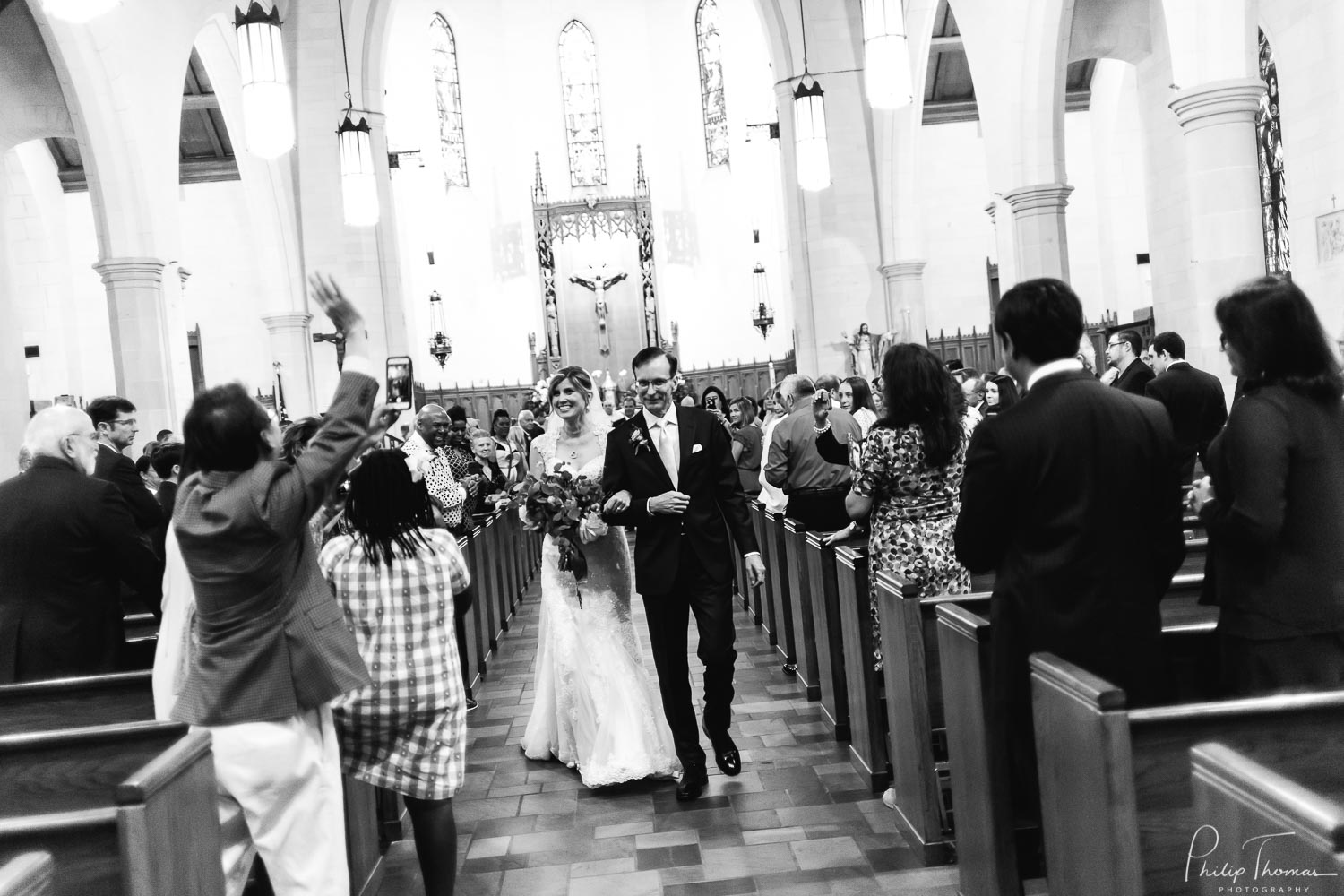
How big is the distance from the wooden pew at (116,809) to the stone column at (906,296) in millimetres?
13126

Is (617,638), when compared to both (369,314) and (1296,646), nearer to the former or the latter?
(1296,646)

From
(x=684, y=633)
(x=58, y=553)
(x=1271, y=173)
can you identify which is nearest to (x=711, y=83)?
(x=1271, y=173)

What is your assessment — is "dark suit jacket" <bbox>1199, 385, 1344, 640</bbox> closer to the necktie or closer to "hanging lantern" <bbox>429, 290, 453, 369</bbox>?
the necktie

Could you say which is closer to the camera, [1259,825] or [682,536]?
[1259,825]

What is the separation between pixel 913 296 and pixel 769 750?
35.8 ft

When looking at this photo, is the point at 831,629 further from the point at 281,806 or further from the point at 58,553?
the point at 58,553

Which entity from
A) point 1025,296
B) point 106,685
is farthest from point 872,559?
point 106,685

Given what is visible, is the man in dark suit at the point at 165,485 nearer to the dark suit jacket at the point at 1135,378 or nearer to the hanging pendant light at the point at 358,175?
the dark suit jacket at the point at 1135,378

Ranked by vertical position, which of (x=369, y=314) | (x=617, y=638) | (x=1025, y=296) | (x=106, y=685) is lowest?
(x=617, y=638)

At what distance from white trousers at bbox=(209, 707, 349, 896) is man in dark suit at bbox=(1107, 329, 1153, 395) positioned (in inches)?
204

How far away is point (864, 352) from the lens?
15.0 meters

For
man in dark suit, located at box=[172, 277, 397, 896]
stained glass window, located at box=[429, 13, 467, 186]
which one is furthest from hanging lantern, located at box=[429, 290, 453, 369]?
man in dark suit, located at box=[172, 277, 397, 896]

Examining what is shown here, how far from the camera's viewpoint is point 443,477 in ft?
22.4

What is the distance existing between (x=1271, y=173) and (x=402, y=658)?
13.7 meters
